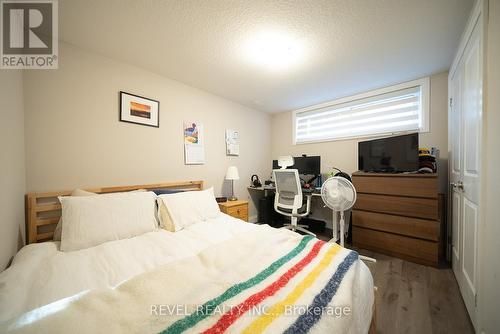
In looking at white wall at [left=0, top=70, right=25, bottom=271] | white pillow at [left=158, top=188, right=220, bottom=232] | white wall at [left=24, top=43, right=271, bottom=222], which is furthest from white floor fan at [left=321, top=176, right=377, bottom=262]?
white wall at [left=0, top=70, right=25, bottom=271]

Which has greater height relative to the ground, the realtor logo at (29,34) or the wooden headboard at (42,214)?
the realtor logo at (29,34)

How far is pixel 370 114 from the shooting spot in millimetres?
2939

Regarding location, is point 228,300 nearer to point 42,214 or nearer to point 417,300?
point 417,300

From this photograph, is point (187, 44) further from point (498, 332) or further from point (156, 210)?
point (498, 332)

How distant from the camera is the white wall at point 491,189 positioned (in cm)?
109

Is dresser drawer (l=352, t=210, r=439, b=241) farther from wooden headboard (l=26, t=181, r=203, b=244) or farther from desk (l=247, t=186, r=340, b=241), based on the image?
wooden headboard (l=26, t=181, r=203, b=244)

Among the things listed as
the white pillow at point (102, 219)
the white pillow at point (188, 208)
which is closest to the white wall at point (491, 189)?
the white pillow at point (188, 208)

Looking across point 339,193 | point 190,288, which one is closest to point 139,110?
point 190,288

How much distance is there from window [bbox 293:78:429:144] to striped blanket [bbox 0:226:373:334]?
8.19ft

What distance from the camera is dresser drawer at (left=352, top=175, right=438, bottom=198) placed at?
2.03 m

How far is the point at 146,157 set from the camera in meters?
2.27

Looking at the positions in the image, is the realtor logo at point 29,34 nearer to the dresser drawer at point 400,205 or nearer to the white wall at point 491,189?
Answer: the white wall at point 491,189

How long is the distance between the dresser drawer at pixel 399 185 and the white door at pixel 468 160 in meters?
0.21

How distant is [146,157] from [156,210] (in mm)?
770
